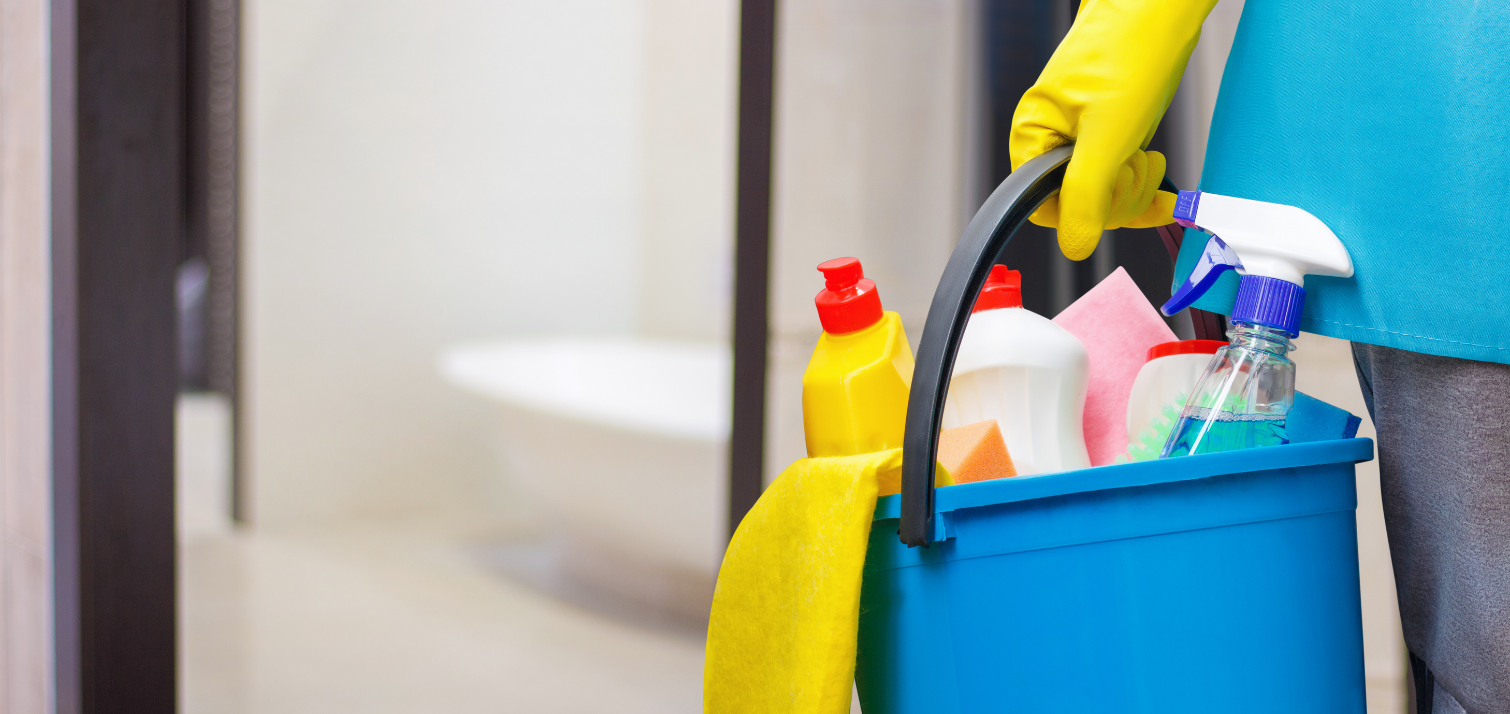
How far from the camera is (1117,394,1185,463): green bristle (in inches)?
18.6

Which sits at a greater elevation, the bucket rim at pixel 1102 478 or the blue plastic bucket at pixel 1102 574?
the bucket rim at pixel 1102 478

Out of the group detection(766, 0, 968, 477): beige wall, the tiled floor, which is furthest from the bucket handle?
the tiled floor

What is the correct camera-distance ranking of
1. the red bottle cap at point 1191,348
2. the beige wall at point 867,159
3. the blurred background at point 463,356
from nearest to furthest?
the red bottle cap at point 1191,348 < the beige wall at point 867,159 < the blurred background at point 463,356

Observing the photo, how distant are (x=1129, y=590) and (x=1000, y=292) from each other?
173 millimetres

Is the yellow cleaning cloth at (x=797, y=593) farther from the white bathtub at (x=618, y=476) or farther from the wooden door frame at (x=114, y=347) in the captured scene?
the white bathtub at (x=618, y=476)

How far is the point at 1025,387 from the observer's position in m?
0.48

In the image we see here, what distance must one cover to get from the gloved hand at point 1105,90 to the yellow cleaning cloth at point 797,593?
0.14 meters

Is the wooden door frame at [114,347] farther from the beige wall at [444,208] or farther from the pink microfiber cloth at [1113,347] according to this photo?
the beige wall at [444,208]

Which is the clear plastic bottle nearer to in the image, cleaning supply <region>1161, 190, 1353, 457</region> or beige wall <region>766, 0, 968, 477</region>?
cleaning supply <region>1161, 190, 1353, 457</region>

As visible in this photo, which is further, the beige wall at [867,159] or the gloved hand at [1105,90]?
the beige wall at [867,159]

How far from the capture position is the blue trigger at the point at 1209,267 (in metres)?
0.43

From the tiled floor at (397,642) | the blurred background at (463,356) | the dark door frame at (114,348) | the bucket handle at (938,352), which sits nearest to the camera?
the bucket handle at (938,352)
